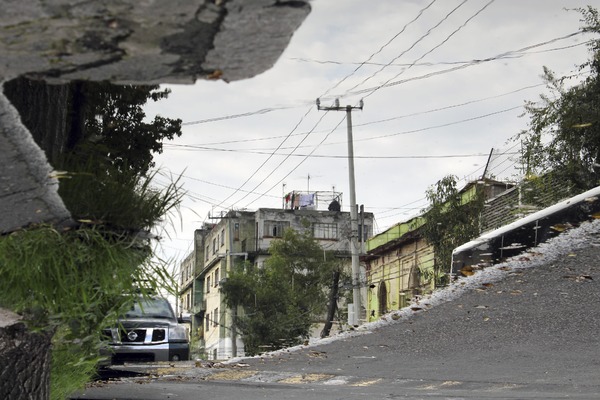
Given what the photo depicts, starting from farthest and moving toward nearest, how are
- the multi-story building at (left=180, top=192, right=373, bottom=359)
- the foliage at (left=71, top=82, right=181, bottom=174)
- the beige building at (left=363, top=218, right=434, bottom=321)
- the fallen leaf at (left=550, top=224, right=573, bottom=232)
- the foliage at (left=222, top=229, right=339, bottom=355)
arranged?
1. the multi-story building at (left=180, top=192, right=373, bottom=359)
2. the foliage at (left=222, top=229, right=339, bottom=355)
3. the beige building at (left=363, top=218, right=434, bottom=321)
4. the fallen leaf at (left=550, top=224, right=573, bottom=232)
5. the foliage at (left=71, top=82, right=181, bottom=174)

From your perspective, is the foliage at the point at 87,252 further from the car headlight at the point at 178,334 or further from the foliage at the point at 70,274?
the car headlight at the point at 178,334

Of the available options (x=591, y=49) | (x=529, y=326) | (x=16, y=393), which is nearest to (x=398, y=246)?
(x=591, y=49)

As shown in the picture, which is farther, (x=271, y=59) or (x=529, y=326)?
(x=529, y=326)

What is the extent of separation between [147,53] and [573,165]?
19539 millimetres

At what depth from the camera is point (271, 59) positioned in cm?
205

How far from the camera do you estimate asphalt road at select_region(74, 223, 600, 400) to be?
23.3ft

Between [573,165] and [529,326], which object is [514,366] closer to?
[529,326]

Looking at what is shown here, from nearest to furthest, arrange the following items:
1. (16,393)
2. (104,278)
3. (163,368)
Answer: (104,278), (16,393), (163,368)

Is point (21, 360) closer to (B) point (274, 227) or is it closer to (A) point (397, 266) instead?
(A) point (397, 266)

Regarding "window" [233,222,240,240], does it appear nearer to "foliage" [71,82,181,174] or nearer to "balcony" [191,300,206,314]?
"balcony" [191,300,206,314]

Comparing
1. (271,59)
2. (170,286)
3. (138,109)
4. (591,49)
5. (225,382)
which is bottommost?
(225,382)

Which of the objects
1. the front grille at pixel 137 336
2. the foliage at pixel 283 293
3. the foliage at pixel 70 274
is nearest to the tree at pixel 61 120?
the foliage at pixel 70 274

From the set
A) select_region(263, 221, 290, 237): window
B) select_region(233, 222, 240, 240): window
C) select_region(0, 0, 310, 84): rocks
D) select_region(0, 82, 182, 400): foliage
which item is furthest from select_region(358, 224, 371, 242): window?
select_region(0, 0, 310, 84): rocks

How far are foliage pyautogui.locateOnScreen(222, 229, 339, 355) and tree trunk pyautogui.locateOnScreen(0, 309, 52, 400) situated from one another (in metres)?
39.8
